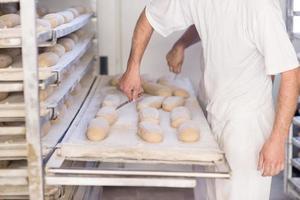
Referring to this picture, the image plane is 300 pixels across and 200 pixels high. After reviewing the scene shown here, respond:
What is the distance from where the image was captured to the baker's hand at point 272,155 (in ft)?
4.91

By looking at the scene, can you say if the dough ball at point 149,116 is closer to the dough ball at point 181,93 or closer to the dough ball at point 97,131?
the dough ball at point 97,131

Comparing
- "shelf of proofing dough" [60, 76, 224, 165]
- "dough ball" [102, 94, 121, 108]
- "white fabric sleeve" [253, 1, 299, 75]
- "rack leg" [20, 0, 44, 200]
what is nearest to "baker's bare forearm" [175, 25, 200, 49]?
"dough ball" [102, 94, 121, 108]

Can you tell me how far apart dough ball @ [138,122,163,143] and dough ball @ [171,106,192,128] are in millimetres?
157

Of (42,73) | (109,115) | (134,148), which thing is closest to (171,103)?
(109,115)

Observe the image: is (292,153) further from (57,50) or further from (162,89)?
(57,50)

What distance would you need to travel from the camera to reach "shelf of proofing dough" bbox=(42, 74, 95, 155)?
1.52 meters

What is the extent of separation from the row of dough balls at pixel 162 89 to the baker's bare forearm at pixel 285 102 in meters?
0.73

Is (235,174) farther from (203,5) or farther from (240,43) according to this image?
(203,5)

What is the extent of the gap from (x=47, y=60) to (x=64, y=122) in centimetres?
32

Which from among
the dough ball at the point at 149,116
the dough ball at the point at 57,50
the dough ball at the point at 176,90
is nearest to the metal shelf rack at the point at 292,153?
the dough ball at the point at 176,90

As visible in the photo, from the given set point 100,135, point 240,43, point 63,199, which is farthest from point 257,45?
point 63,199

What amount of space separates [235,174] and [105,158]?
50 centimetres

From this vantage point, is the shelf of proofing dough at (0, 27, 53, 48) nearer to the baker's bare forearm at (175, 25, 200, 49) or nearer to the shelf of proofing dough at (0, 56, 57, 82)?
the shelf of proofing dough at (0, 56, 57, 82)

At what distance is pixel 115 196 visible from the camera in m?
2.86
